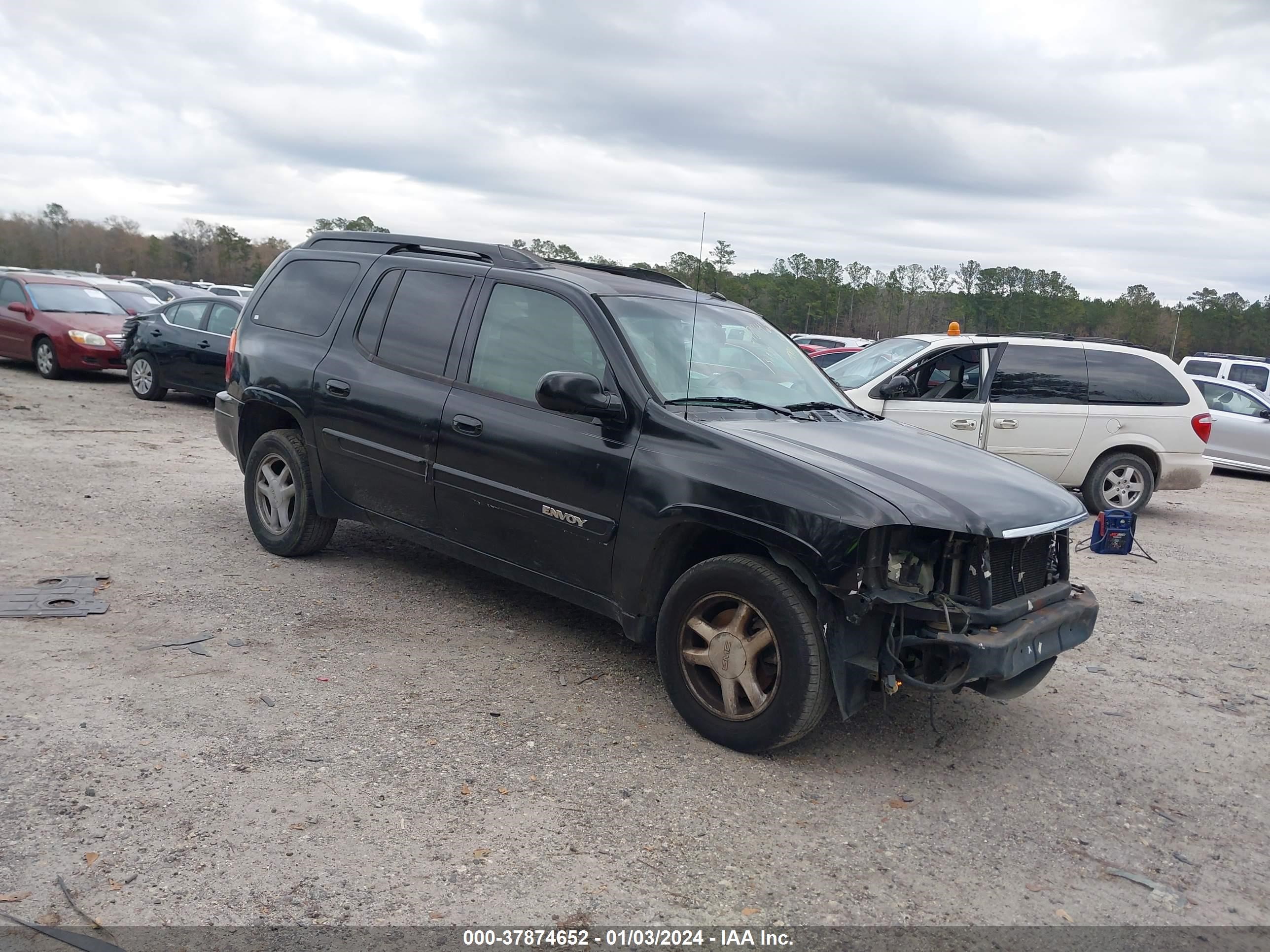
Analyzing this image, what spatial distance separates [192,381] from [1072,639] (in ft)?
42.5

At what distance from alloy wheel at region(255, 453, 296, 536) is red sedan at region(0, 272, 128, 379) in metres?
11.3

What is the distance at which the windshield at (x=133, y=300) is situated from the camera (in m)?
17.7

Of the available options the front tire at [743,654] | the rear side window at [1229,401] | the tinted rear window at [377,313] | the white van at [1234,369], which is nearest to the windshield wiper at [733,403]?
the front tire at [743,654]

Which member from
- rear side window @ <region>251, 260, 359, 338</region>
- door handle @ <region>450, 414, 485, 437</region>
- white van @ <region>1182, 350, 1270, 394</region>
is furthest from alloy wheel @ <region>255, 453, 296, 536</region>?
white van @ <region>1182, 350, 1270, 394</region>

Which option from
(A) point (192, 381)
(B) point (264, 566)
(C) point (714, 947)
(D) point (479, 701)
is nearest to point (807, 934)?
Answer: (C) point (714, 947)

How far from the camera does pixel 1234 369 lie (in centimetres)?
1828

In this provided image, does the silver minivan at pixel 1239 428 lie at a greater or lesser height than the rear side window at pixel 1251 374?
lesser

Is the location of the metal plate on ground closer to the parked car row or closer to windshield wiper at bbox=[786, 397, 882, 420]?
windshield wiper at bbox=[786, 397, 882, 420]

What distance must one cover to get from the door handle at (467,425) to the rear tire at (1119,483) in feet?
25.0

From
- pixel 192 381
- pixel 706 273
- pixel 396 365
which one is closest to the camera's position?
pixel 396 365

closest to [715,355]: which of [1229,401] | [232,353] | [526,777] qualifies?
[526,777]

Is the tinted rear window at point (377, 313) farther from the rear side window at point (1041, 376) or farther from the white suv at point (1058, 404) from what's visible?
the rear side window at point (1041, 376)

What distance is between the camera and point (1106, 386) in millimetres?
10438

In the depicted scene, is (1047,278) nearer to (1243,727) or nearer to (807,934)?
(1243,727)
